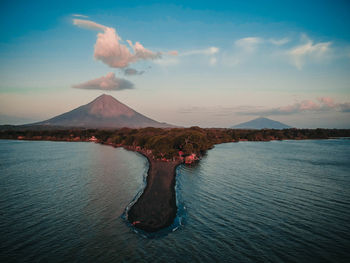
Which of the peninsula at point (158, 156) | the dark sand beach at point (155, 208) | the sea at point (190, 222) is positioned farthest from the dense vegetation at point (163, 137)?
the dark sand beach at point (155, 208)

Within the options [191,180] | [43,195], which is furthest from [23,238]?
[191,180]

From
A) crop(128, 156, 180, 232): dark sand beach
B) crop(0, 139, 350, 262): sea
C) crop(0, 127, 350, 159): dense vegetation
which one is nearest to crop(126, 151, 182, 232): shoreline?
crop(128, 156, 180, 232): dark sand beach

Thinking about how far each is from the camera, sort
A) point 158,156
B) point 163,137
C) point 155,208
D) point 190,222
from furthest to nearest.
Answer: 1. point 163,137
2. point 158,156
3. point 155,208
4. point 190,222

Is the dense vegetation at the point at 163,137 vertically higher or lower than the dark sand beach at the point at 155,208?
higher

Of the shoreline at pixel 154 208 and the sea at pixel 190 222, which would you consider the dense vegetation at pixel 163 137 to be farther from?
the shoreline at pixel 154 208

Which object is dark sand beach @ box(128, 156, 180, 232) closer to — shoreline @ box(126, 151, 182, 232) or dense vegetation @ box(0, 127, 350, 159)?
shoreline @ box(126, 151, 182, 232)

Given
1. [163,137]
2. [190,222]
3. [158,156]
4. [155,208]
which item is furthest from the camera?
[163,137]

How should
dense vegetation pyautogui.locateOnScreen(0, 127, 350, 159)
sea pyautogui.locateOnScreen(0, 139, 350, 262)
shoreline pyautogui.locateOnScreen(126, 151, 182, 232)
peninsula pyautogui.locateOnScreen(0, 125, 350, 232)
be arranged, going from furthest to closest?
dense vegetation pyautogui.locateOnScreen(0, 127, 350, 159) → peninsula pyautogui.locateOnScreen(0, 125, 350, 232) → shoreline pyautogui.locateOnScreen(126, 151, 182, 232) → sea pyautogui.locateOnScreen(0, 139, 350, 262)

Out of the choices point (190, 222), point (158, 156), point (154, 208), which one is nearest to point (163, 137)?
point (158, 156)

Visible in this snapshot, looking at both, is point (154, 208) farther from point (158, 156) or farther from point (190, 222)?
point (158, 156)
